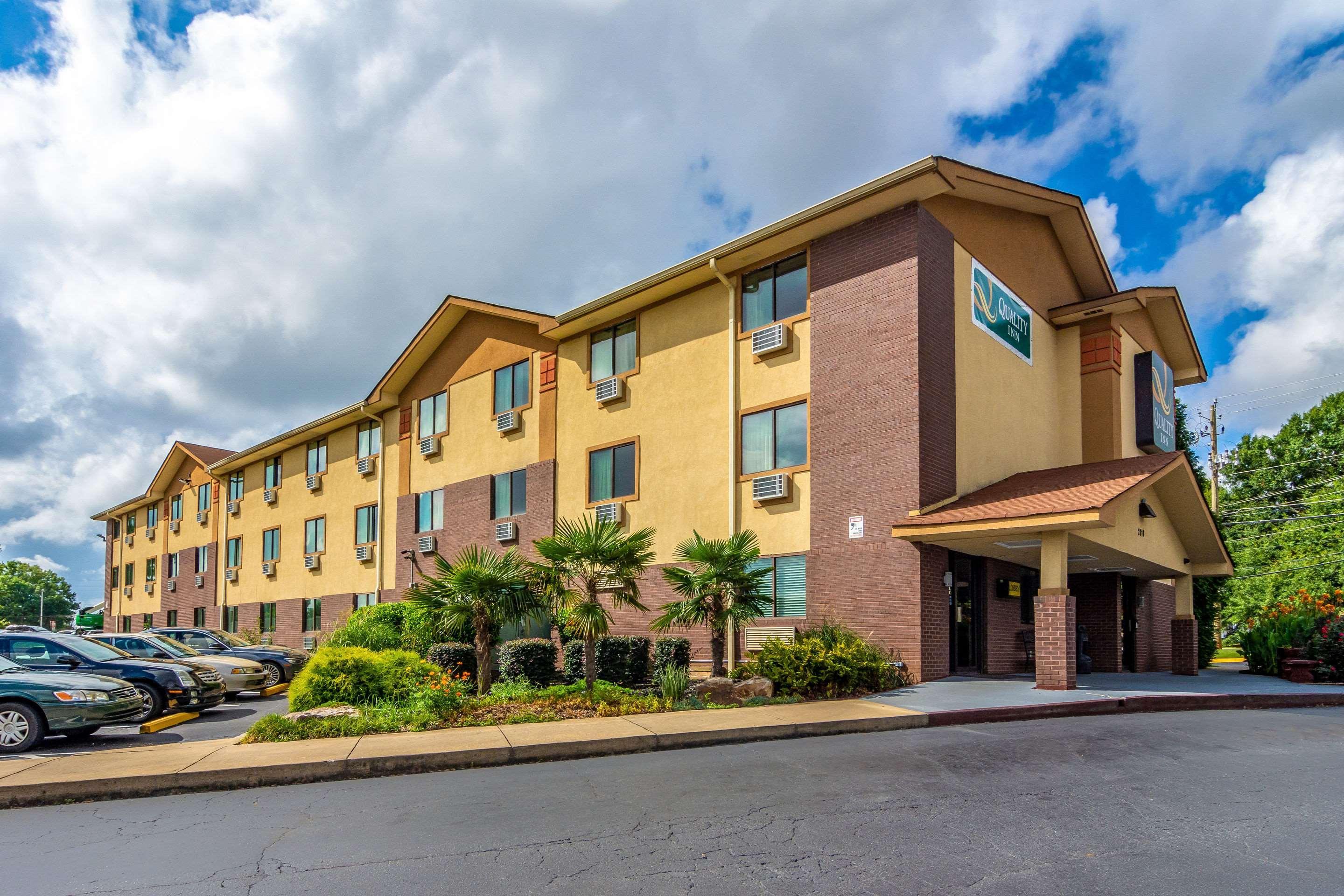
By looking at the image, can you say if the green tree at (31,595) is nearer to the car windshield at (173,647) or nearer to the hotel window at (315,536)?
the hotel window at (315,536)

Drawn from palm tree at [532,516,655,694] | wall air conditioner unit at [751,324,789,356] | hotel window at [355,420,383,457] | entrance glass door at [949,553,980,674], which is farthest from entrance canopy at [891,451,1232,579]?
hotel window at [355,420,383,457]

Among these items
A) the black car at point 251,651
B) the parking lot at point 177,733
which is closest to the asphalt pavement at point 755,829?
the parking lot at point 177,733

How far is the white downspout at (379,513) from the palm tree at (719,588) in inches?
676

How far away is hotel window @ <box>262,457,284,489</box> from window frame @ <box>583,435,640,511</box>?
65.8ft

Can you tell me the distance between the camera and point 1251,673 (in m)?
22.7

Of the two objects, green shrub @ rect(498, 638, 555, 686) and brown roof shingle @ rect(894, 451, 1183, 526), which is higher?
brown roof shingle @ rect(894, 451, 1183, 526)

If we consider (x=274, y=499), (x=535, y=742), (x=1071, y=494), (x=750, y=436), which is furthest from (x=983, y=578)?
(x=274, y=499)

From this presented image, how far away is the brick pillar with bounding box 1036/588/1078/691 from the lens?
50.2 feet

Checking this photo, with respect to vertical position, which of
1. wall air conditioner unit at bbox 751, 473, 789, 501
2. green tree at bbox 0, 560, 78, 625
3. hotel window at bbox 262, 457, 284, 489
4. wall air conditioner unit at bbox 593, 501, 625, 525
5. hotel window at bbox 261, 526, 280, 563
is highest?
hotel window at bbox 262, 457, 284, 489

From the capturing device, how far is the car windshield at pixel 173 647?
760 inches

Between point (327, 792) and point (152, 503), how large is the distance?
49210 mm

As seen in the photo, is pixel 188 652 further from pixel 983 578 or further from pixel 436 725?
pixel 983 578

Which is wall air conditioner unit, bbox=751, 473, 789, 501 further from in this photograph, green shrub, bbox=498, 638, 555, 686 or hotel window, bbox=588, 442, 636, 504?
green shrub, bbox=498, 638, 555, 686

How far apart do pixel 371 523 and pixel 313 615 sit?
5327 mm
